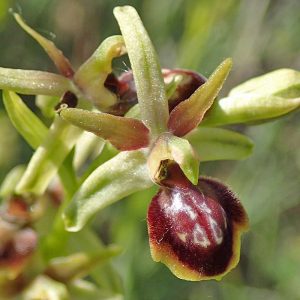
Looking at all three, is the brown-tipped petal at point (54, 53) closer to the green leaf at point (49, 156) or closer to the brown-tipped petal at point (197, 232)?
the green leaf at point (49, 156)

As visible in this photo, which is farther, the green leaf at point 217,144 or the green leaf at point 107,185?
the green leaf at point 217,144

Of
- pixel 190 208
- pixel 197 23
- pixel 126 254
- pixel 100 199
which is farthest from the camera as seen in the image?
pixel 197 23

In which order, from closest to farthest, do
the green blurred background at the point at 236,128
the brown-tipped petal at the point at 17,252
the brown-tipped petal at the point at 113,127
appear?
1. the brown-tipped petal at the point at 113,127
2. the brown-tipped petal at the point at 17,252
3. the green blurred background at the point at 236,128

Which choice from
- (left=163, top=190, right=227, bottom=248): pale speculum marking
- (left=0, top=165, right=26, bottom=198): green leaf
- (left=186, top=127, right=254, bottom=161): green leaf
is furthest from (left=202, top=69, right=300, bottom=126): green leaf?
(left=0, top=165, right=26, bottom=198): green leaf

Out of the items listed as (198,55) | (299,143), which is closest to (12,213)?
(198,55)

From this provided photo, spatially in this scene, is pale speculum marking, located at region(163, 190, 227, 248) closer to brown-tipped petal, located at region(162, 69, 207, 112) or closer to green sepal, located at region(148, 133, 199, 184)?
green sepal, located at region(148, 133, 199, 184)

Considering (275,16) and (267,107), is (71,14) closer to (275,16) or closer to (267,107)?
(275,16)

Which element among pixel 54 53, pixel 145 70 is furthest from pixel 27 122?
pixel 145 70

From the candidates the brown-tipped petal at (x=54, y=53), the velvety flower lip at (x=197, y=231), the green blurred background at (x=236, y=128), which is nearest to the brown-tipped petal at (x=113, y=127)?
the velvety flower lip at (x=197, y=231)
